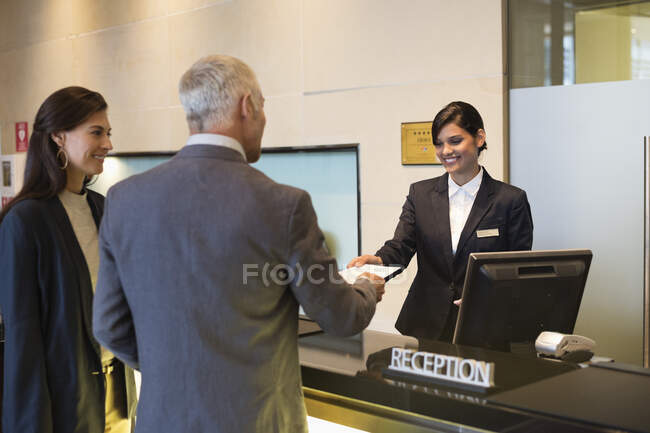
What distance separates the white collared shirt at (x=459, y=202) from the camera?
3082 millimetres

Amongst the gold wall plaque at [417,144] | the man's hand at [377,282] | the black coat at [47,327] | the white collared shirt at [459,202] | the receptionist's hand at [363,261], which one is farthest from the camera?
the gold wall plaque at [417,144]

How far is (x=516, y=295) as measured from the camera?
6.63ft

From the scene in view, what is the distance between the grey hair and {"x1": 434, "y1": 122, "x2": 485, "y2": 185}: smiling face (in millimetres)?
1603

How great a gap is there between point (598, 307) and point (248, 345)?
9.24 feet

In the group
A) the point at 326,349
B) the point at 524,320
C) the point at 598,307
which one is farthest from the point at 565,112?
the point at 326,349

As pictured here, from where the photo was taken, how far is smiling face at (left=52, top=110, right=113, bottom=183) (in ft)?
8.11

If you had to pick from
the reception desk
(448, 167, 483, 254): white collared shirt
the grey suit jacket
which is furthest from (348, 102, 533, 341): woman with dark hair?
the grey suit jacket

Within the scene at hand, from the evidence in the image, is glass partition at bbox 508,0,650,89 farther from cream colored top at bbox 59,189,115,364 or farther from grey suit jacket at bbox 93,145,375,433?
grey suit jacket at bbox 93,145,375,433

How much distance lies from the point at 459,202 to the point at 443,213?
0.10m

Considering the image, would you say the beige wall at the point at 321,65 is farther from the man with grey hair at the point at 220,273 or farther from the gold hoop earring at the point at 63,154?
the man with grey hair at the point at 220,273

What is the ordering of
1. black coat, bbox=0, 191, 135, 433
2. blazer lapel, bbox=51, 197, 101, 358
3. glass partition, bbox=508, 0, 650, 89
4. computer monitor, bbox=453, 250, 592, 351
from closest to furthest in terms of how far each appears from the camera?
computer monitor, bbox=453, 250, 592, 351, black coat, bbox=0, 191, 135, 433, blazer lapel, bbox=51, 197, 101, 358, glass partition, bbox=508, 0, 650, 89

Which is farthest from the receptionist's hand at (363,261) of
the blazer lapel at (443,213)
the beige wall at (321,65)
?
the beige wall at (321,65)

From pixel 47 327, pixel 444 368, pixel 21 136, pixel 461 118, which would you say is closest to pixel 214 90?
pixel 444 368

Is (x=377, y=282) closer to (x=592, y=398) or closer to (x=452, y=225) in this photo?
(x=592, y=398)
